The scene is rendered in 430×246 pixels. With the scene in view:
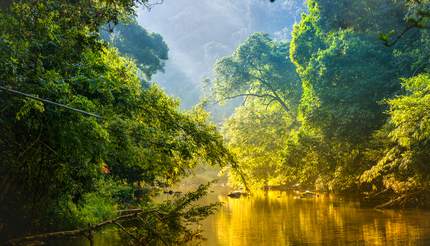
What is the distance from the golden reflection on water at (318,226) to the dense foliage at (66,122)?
5.13 metres

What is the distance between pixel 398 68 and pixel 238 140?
1672 cm

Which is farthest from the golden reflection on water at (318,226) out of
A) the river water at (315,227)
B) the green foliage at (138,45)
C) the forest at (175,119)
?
the green foliage at (138,45)

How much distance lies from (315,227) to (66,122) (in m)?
13.7

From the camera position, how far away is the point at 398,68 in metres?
28.9

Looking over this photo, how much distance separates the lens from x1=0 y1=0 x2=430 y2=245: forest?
7.96 meters

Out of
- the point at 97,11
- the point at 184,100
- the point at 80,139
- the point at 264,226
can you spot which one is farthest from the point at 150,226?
the point at 184,100

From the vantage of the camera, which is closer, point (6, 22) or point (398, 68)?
point (6, 22)

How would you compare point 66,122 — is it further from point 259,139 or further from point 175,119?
point 259,139

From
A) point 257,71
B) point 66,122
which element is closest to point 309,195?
point 257,71

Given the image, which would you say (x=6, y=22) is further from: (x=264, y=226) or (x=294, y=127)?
(x=294, y=127)

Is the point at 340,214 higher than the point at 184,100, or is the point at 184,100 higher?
the point at 184,100

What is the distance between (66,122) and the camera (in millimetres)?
7539

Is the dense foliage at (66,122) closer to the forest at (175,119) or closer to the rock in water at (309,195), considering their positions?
the forest at (175,119)

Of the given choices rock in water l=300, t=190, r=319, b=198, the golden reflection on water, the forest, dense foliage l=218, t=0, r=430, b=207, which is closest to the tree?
the forest
